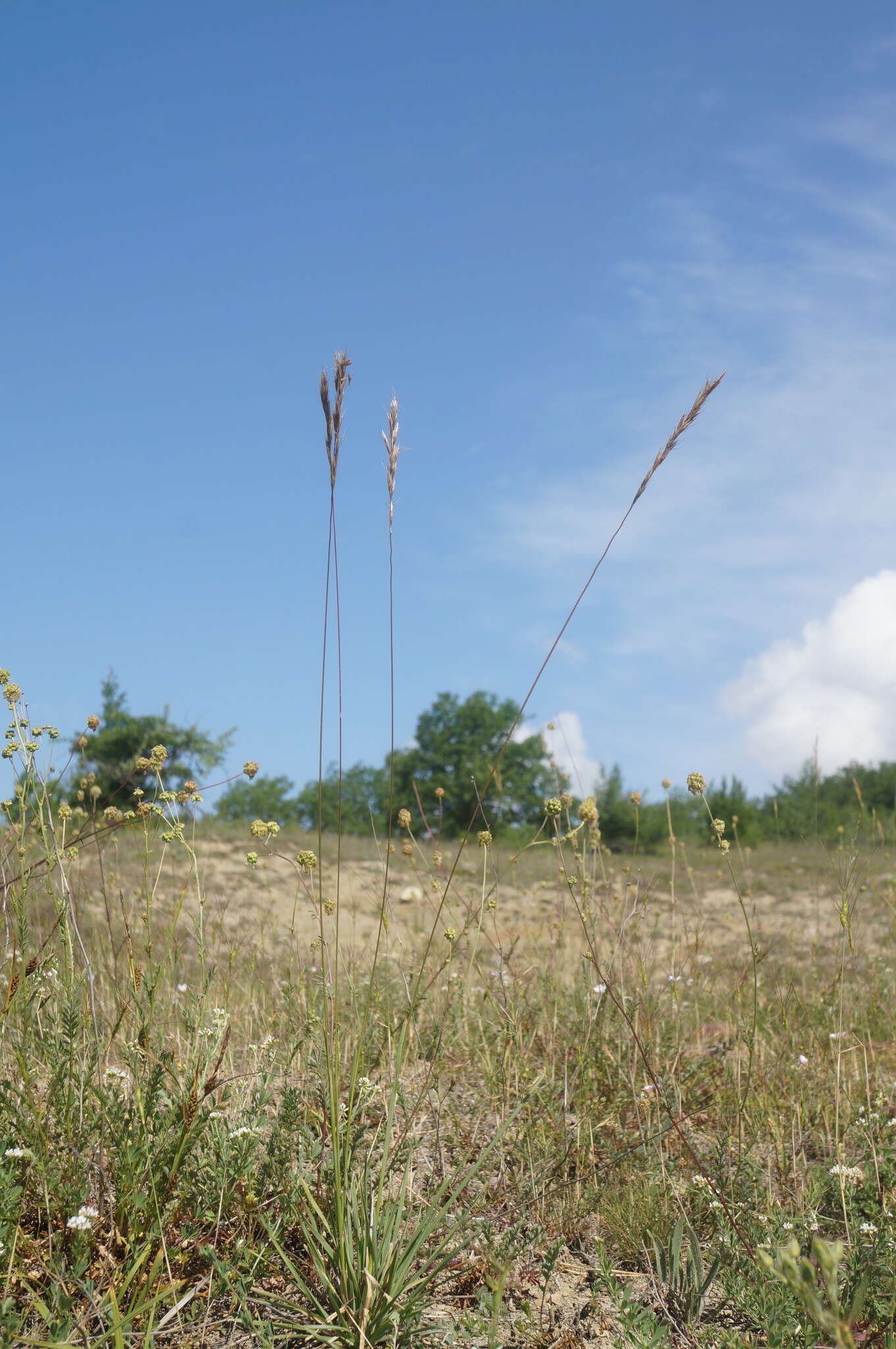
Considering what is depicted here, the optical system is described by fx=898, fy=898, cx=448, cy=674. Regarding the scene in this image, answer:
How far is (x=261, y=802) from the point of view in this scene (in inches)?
1551

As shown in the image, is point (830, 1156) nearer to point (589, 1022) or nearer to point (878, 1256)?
point (878, 1256)

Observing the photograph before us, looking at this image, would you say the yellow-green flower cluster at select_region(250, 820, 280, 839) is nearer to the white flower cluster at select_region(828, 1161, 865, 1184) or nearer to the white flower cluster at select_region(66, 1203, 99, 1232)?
the white flower cluster at select_region(66, 1203, 99, 1232)

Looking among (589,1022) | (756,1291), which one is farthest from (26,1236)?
(589,1022)

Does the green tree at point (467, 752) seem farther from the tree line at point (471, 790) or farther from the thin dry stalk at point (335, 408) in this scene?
the thin dry stalk at point (335, 408)

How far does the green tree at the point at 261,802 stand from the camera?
31.0 m

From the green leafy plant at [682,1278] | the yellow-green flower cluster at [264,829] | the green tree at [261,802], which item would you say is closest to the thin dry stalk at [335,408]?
the yellow-green flower cluster at [264,829]

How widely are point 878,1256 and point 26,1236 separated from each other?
2.12 m

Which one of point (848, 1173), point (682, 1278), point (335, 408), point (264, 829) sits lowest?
point (682, 1278)

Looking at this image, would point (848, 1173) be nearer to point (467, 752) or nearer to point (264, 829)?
point (264, 829)

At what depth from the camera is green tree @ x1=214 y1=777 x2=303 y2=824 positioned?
1219 inches

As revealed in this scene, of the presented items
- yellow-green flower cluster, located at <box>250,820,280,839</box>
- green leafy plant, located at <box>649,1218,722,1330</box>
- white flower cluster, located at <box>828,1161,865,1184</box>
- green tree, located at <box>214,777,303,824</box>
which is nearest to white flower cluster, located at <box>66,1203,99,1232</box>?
yellow-green flower cluster, located at <box>250,820,280,839</box>

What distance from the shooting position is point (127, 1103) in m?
2.57

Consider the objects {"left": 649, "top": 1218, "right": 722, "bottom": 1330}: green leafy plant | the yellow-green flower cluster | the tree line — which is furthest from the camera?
the tree line

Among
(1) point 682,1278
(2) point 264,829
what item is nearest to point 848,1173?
(1) point 682,1278
